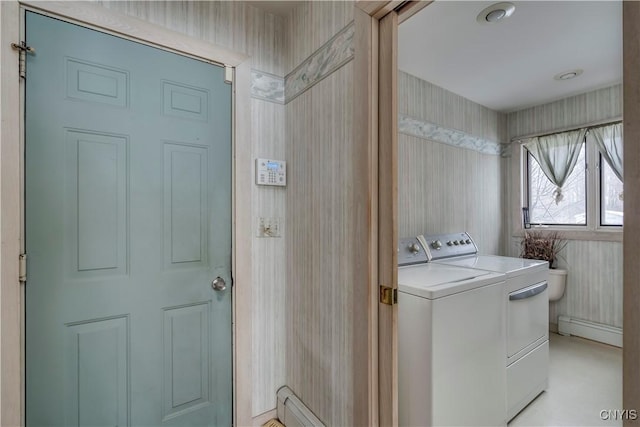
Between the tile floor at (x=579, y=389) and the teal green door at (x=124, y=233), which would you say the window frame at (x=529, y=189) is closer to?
the tile floor at (x=579, y=389)

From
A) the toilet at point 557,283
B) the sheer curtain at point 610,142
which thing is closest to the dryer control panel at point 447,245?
the toilet at point 557,283

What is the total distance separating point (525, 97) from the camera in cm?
278

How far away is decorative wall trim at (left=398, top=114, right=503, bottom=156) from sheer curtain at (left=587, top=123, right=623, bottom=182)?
3.09 ft

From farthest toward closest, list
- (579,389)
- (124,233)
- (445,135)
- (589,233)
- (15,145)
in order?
(445,135) < (589,233) < (579,389) < (124,233) < (15,145)

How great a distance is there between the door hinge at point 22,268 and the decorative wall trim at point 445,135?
242 centimetres

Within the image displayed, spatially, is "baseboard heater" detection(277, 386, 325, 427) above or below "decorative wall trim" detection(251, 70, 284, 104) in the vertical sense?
below

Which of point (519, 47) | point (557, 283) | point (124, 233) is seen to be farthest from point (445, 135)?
point (124, 233)

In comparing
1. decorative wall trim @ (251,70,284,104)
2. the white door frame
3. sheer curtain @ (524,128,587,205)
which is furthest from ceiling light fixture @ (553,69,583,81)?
the white door frame

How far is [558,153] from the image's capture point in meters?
2.45

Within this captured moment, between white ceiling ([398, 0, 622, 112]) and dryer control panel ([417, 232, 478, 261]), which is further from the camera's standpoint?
dryer control panel ([417, 232, 478, 261])

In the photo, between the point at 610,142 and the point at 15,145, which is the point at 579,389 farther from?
the point at 15,145

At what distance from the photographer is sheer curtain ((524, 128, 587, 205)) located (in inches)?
86.6

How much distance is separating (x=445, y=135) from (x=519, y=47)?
0.84m

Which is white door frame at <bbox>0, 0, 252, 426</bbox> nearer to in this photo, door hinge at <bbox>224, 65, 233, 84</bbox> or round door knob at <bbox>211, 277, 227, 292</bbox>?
door hinge at <bbox>224, 65, 233, 84</bbox>
